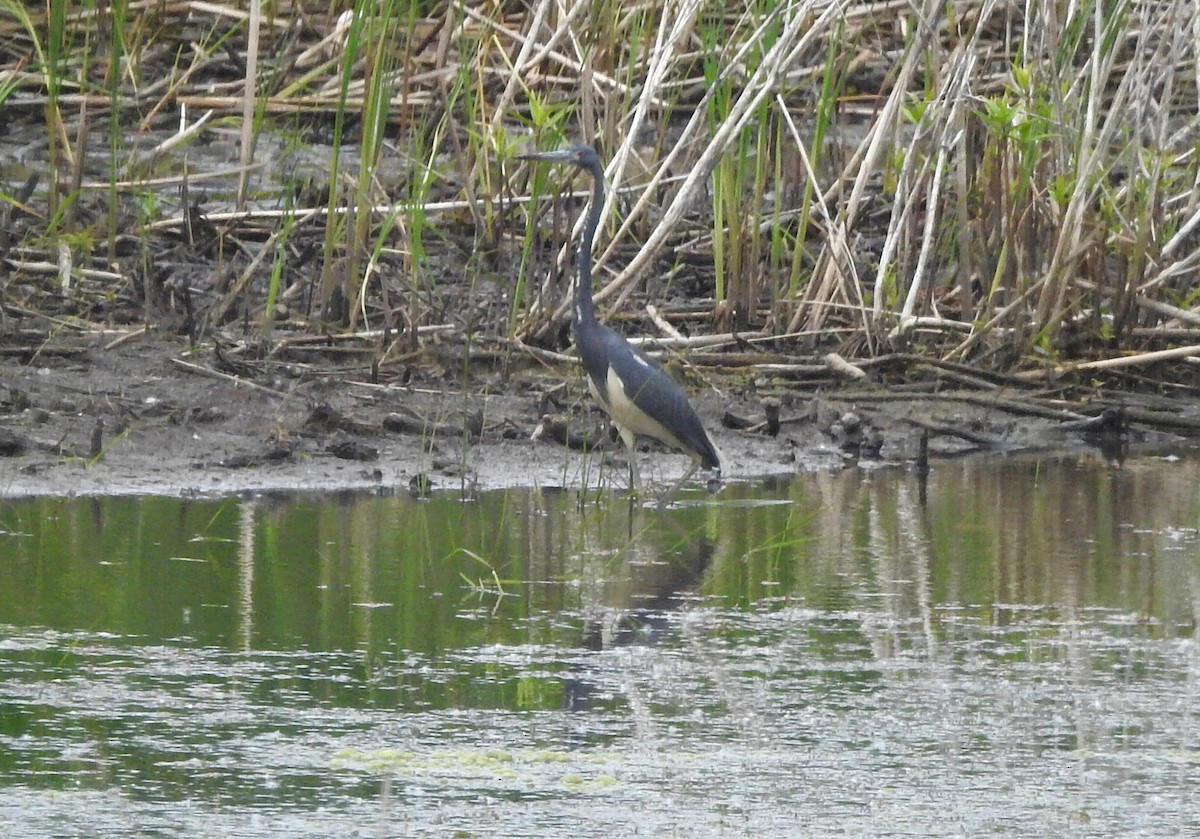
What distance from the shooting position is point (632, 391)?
22.2 feet

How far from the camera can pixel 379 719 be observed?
3818mm

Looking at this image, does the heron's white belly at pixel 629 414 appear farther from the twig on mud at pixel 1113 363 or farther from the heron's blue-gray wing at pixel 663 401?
the twig on mud at pixel 1113 363

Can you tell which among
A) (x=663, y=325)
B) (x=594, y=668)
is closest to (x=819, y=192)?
(x=663, y=325)

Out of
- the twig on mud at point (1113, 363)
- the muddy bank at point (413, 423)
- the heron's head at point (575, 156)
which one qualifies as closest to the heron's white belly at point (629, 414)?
→ the muddy bank at point (413, 423)

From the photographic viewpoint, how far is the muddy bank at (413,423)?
6.41 meters

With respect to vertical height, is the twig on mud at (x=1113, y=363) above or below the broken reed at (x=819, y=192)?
below

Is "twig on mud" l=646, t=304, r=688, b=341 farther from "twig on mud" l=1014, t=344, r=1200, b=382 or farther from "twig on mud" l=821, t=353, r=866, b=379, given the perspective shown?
"twig on mud" l=1014, t=344, r=1200, b=382

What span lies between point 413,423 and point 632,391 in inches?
30.4

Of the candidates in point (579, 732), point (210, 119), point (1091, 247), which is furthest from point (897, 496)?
point (210, 119)

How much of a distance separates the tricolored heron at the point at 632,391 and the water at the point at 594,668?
40cm

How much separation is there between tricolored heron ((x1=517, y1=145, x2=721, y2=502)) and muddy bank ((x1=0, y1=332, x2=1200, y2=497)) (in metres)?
0.16

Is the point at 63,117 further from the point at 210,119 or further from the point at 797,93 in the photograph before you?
the point at 797,93

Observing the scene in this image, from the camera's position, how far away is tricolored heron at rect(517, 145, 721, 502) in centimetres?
675

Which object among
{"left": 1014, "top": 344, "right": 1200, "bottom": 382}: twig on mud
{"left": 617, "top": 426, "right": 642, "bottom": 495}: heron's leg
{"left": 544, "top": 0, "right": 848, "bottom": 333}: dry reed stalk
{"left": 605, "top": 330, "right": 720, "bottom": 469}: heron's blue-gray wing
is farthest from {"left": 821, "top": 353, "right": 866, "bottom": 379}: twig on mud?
{"left": 605, "top": 330, "right": 720, "bottom": 469}: heron's blue-gray wing
